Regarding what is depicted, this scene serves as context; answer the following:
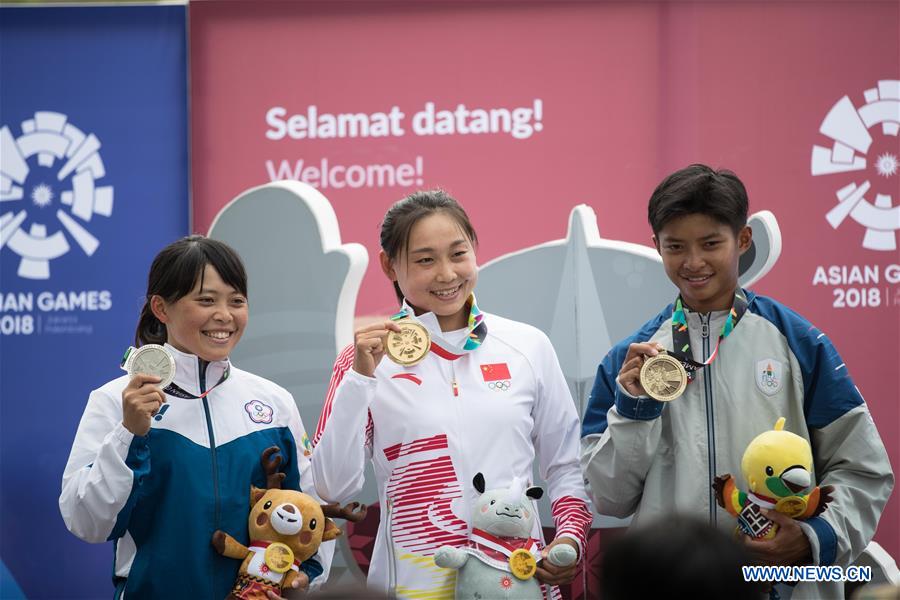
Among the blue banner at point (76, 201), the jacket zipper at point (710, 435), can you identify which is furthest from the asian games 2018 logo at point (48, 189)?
the jacket zipper at point (710, 435)

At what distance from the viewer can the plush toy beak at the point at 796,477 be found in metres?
2.75

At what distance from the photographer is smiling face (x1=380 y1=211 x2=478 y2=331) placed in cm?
321

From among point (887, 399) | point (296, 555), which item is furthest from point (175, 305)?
point (887, 399)

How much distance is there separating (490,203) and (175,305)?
4.97 feet

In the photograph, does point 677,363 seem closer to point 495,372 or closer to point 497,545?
point 495,372

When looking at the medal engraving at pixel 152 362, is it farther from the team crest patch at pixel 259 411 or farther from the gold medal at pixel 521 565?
the gold medal at pixel 521 565

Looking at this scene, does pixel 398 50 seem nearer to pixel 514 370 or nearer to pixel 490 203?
pixel 490 203

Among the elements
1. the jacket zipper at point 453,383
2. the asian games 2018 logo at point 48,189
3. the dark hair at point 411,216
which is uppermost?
the asian games 2018 logo at point 48,189

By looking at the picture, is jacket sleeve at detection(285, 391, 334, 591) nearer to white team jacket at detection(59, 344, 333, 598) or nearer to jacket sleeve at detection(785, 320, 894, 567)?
white team jacket at detection(59, 344, 333, 598)

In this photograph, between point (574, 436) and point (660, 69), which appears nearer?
point (574, 436)

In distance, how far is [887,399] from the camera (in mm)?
4055

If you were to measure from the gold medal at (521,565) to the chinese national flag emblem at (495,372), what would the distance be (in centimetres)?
56

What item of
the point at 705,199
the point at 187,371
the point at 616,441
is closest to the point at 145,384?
the point at 187,371

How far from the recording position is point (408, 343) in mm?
3162
